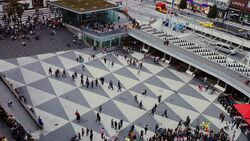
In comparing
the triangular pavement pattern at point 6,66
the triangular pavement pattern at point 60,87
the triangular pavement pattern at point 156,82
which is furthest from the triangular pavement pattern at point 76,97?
the triangular pavement pattern at point 6,66

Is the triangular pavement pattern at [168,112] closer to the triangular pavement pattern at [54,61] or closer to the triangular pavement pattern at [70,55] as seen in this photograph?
the triangular pavement pattern at [54,61]

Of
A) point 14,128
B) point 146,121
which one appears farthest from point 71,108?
point 14,128

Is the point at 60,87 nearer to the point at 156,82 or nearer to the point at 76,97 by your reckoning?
the point at 76,97

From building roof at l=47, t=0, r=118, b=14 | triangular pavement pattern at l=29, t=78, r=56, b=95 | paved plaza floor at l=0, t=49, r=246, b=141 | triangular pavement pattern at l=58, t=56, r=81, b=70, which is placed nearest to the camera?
paved plaza floor at l=0, t=49, r=246, b=141

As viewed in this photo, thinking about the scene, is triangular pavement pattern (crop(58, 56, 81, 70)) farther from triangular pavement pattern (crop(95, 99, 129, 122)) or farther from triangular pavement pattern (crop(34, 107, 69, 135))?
A: triangular pavement pattern (crop(34, 107, 69, 135))

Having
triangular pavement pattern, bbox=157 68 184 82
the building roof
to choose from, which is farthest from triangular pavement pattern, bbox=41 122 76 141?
the building roof
